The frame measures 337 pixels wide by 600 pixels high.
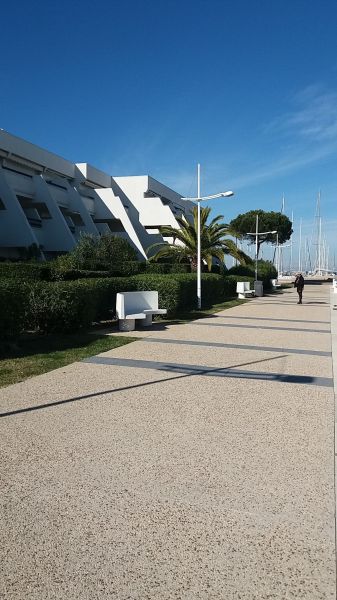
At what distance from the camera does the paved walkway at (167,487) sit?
7.25 ft

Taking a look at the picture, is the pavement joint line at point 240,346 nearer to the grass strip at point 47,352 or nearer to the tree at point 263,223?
the grass strip at point 47,352

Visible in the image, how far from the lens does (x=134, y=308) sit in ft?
37.1

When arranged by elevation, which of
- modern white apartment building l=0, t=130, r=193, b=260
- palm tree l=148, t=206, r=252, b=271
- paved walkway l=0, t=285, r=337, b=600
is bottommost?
paved walkway l=0, t=285, r=337, b=600

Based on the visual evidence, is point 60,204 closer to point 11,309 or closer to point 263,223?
point 263,223

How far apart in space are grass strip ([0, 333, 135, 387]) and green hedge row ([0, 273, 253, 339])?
333mm

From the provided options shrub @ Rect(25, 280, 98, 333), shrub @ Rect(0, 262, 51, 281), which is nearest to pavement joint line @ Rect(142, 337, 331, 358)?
shrub @ Rect(25, 280, 98, 333)

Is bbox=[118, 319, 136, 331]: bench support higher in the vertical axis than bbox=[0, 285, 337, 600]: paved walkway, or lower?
higher

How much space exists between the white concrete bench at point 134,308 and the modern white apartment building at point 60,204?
22.4 meters

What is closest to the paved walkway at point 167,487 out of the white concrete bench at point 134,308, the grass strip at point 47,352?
the grass strip at point 47,352

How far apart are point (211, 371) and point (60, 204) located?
36459 millimetres

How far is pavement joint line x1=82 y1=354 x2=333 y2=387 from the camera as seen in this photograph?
6133 millimetres

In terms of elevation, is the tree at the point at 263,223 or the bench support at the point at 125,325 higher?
the tree at the point at 263,223

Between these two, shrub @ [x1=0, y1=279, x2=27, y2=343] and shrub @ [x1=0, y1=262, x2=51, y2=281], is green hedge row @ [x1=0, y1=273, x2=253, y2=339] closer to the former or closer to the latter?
shrub @ [x1=0, y1=279, x2=27, y2=343]

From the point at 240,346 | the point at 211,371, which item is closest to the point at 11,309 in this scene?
the point at 211,371
